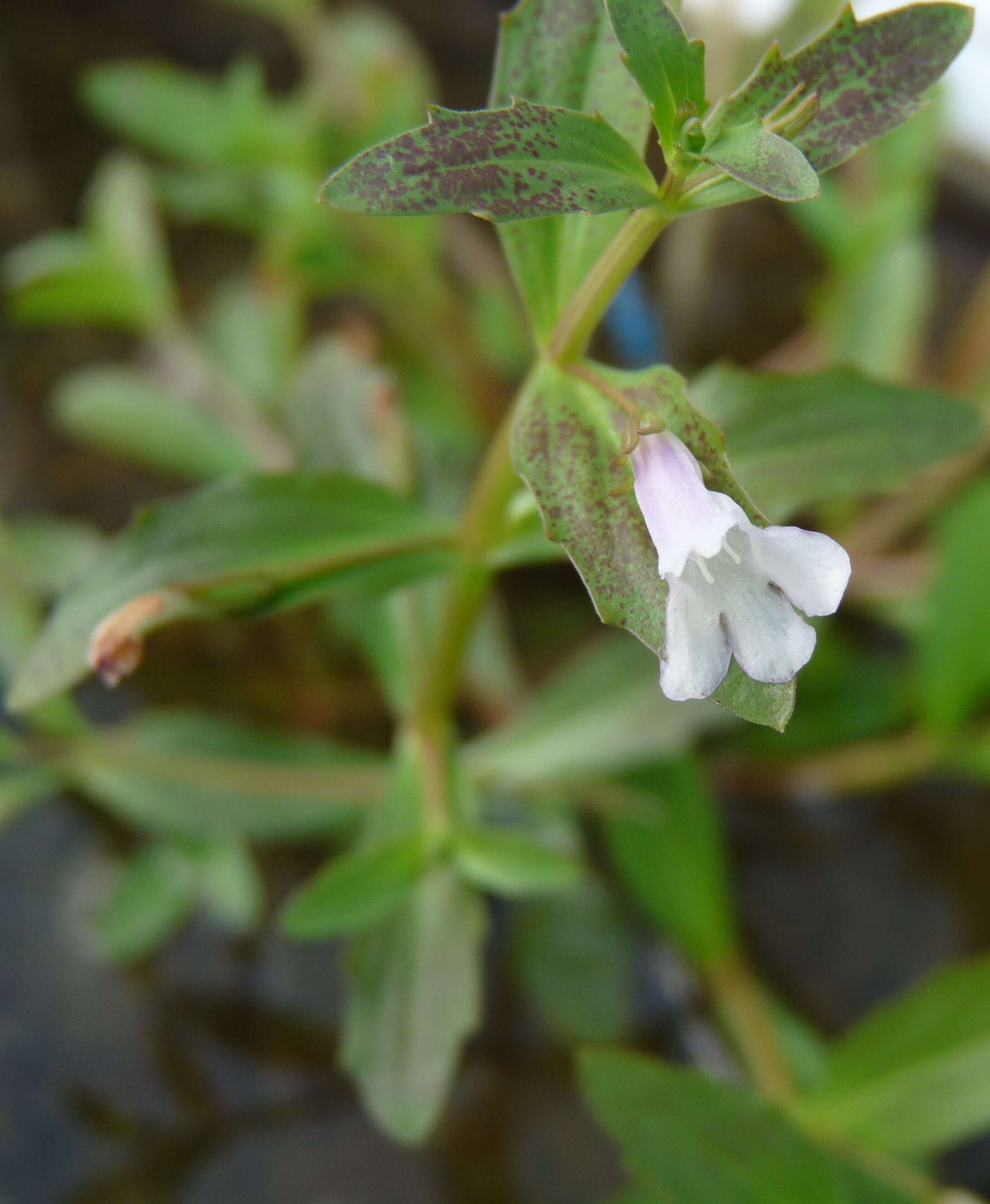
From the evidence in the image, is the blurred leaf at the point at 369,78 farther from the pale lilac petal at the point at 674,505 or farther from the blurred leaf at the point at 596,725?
the pale lilac petal at the point at 674,505

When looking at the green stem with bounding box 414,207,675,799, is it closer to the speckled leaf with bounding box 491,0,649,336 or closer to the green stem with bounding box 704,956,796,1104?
the speckled leaf with bounding box 491,0,649,336

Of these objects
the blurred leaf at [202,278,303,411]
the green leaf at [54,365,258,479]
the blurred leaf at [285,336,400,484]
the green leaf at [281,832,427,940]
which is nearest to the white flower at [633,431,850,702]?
the green leaf at [281,832,427,940]

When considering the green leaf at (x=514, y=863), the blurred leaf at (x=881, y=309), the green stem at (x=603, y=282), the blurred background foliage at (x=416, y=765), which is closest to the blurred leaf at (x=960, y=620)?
the blurred background foliage at (x=416, y=765)

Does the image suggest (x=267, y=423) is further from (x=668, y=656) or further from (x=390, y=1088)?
(x=668, y=656)

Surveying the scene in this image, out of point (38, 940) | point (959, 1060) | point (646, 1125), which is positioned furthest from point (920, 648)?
point (38, 940)

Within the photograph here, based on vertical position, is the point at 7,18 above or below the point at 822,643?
above
